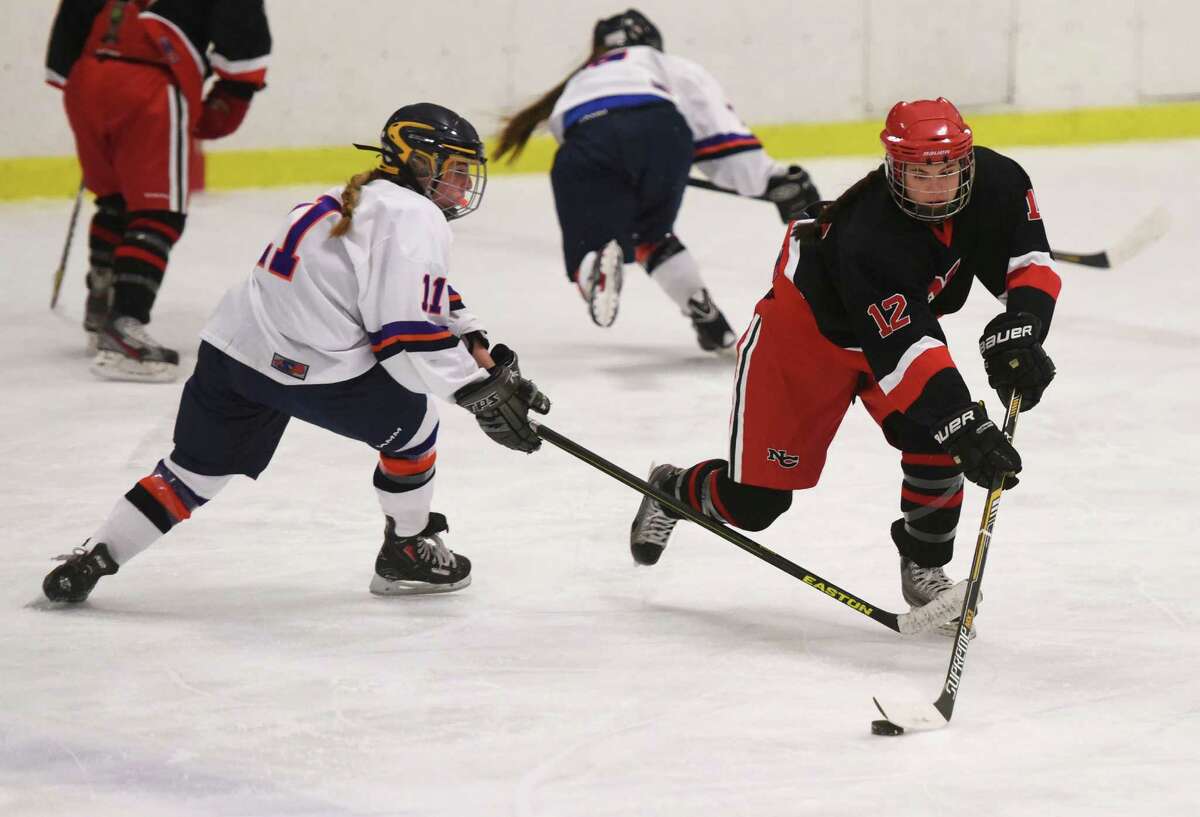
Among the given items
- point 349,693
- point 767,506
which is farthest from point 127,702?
point 767,506

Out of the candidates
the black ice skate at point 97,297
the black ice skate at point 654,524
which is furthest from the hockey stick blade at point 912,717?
the black ice skate at point 97,297

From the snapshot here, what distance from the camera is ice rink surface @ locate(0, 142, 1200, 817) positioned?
82.4 inches

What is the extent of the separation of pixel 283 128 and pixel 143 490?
4940 millimetres

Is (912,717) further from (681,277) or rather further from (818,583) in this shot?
(681,277)

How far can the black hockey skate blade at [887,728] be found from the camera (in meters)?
2.21

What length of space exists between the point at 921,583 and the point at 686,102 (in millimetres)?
2489

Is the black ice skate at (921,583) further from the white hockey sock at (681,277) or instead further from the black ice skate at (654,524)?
the white hockey sock at (681,277)

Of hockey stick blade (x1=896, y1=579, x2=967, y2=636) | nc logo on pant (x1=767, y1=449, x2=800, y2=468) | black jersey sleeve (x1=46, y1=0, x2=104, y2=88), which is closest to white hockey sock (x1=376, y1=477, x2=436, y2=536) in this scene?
nc logo on pant (x1=767, y1=449, x2=800, y2=468)

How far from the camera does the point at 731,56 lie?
7.89 meters

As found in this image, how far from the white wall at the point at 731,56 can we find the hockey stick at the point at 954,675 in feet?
17.8

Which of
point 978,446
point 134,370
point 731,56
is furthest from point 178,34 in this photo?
point 731,56

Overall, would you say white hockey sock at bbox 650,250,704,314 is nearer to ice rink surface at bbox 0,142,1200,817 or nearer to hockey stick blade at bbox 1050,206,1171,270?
ice rink surface at bbox 0,142,1200,817

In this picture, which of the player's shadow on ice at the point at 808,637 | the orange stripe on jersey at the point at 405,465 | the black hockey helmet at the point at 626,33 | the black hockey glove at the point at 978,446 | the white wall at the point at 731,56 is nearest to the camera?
the black hockey glove at the point at 978,446

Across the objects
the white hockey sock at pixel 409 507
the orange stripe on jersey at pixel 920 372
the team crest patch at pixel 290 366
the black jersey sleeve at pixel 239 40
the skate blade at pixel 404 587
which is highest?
the black jersey sleeve at pixel 239 40
